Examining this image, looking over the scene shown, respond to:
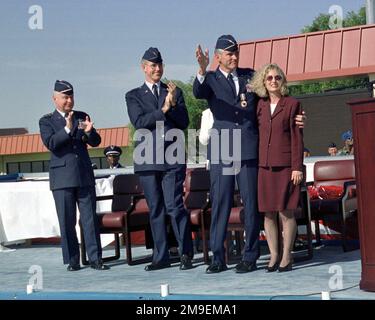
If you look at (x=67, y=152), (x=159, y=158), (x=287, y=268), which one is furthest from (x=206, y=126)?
(x=287, y=268)

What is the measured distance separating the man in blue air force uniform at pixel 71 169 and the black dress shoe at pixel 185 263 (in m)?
0.86

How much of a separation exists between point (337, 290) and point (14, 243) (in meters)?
6.36

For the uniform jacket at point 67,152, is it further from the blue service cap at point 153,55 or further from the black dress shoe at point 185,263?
the black dress shoe at point 185,263

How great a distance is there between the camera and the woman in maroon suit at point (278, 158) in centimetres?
724

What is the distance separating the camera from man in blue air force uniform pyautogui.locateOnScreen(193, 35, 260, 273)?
24.3 ft

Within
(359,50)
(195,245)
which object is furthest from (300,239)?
(359,50)

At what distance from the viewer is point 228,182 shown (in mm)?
7551

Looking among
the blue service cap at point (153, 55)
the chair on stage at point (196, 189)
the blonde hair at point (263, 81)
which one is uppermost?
the blue service cap at point (153, 55)

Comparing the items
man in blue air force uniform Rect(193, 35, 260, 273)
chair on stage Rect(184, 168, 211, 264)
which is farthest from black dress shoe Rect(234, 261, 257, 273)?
chair on stage Rect(184, 168, 211, 264)

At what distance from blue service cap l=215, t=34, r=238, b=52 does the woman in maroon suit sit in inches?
12.8

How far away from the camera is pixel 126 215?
8.80m

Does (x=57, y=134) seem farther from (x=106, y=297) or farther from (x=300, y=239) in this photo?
(x=300, y=239)

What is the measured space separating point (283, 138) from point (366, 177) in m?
1.42

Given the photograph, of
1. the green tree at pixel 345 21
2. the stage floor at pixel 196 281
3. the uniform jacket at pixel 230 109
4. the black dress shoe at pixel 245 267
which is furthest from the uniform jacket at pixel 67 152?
the green tree at pixel 345 21
